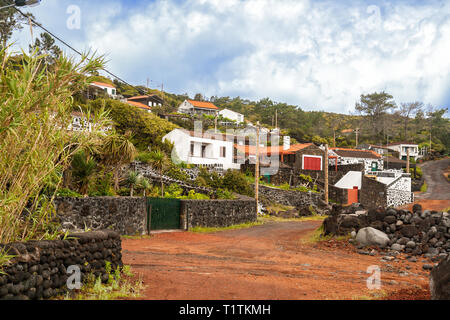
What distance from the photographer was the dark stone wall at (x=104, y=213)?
14.0m

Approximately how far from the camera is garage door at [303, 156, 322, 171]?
47.6 metres

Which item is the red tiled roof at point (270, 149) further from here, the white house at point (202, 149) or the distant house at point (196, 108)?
the distant house at point (196, 108)

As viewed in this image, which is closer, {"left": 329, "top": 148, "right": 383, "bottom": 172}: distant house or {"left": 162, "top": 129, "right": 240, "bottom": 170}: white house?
{"left": 162, "top": 129, "right": 240, "bottom": 170}: white house

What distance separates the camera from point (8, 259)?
17.0ft

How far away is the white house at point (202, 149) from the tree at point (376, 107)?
181ft

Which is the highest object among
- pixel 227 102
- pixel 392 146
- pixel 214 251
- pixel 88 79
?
pixel 227 102

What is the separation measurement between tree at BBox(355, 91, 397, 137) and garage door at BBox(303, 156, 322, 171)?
4362 centimetres

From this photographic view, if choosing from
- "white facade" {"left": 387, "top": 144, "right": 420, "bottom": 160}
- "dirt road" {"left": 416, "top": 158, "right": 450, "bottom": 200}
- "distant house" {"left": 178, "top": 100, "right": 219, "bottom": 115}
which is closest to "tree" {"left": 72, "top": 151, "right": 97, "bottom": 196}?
"dirt road" {"left": 416, "top": 158, "right": 450, "bottom": 200}

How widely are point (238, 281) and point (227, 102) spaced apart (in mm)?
94045

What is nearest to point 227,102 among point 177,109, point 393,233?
point 177,109

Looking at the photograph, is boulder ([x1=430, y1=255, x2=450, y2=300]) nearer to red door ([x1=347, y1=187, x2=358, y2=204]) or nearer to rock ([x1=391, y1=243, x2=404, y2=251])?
rock ([x1=391, y1=243, x2=404, y2=251])

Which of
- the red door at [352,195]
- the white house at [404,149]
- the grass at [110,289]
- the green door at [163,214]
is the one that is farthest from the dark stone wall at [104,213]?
the white house at [404,149]

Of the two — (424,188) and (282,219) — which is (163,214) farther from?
(424,188)
